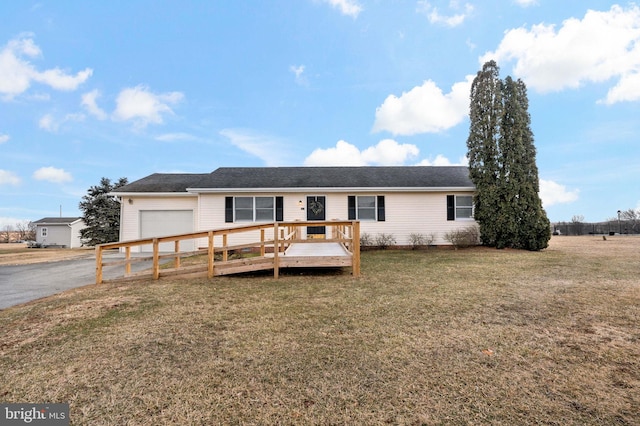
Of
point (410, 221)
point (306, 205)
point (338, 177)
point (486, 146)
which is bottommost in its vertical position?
point (410, 221)

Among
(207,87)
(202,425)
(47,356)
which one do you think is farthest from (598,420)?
(207,87)

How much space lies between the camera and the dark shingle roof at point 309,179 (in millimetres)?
13461

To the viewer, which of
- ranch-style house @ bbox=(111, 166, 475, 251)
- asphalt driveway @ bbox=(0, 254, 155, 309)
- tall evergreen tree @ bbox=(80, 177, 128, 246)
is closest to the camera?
asphalt driveway @ bbox=(0, 254, 155, 309)

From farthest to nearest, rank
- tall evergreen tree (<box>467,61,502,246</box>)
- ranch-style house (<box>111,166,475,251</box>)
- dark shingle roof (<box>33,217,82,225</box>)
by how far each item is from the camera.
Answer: dark shingle roof (<box>33,217,82,225</box>)
ranch-style house (<box>111,166,475,251</box>)
tall evergreen tree (<box>467,61,502,246</box>)

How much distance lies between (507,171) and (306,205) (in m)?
9.32

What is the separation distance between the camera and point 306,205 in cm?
1346

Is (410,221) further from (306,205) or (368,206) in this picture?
(306,205)

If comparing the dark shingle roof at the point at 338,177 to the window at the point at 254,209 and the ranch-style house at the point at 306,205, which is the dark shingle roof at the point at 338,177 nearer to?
the ranch-style house at the point at 306,205

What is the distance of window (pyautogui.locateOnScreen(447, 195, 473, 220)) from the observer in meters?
13.7

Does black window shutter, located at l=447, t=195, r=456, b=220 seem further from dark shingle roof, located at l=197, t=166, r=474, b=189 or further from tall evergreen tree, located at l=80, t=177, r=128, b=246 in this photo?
tall evergreen tree, located at l=80, t=177, r=128, b=246

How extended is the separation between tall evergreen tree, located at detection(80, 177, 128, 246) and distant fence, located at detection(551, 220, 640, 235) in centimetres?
3895

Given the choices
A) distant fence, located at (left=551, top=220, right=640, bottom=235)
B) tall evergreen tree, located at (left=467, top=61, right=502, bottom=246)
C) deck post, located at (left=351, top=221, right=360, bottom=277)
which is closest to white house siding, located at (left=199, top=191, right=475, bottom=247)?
tall evergreen tree, located at (left=467, top=61, right=502, bottom=246)

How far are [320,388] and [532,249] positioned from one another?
1392 cm

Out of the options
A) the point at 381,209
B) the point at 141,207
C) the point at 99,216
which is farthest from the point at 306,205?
the point at 99,216
